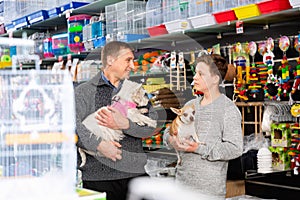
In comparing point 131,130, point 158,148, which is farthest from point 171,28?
point 131,130

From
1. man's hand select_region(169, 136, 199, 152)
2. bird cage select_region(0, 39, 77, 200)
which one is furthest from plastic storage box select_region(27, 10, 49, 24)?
bird cage select_region(0, 39, 77, 200)

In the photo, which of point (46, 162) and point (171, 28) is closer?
point (46, 162)

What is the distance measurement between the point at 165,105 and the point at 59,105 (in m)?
1.82

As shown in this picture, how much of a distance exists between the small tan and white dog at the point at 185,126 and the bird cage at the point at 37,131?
88 cm

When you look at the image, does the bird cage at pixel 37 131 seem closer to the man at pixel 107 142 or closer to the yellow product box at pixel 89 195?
the yellow product box at pixel 89 195

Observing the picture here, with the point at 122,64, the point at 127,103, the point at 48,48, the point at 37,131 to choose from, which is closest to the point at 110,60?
the point at 122,64

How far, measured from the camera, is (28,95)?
1.56m

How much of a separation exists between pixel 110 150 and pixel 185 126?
1.33ft

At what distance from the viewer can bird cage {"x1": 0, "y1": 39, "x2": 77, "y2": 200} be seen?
5.02 feet

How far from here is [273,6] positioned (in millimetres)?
2744

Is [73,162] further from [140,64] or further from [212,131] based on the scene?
[140,64]

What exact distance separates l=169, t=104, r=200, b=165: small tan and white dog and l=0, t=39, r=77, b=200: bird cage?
2.90 feet

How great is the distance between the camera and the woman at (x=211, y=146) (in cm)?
230

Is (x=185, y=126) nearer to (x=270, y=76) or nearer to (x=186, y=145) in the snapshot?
(x=186, y=145)
